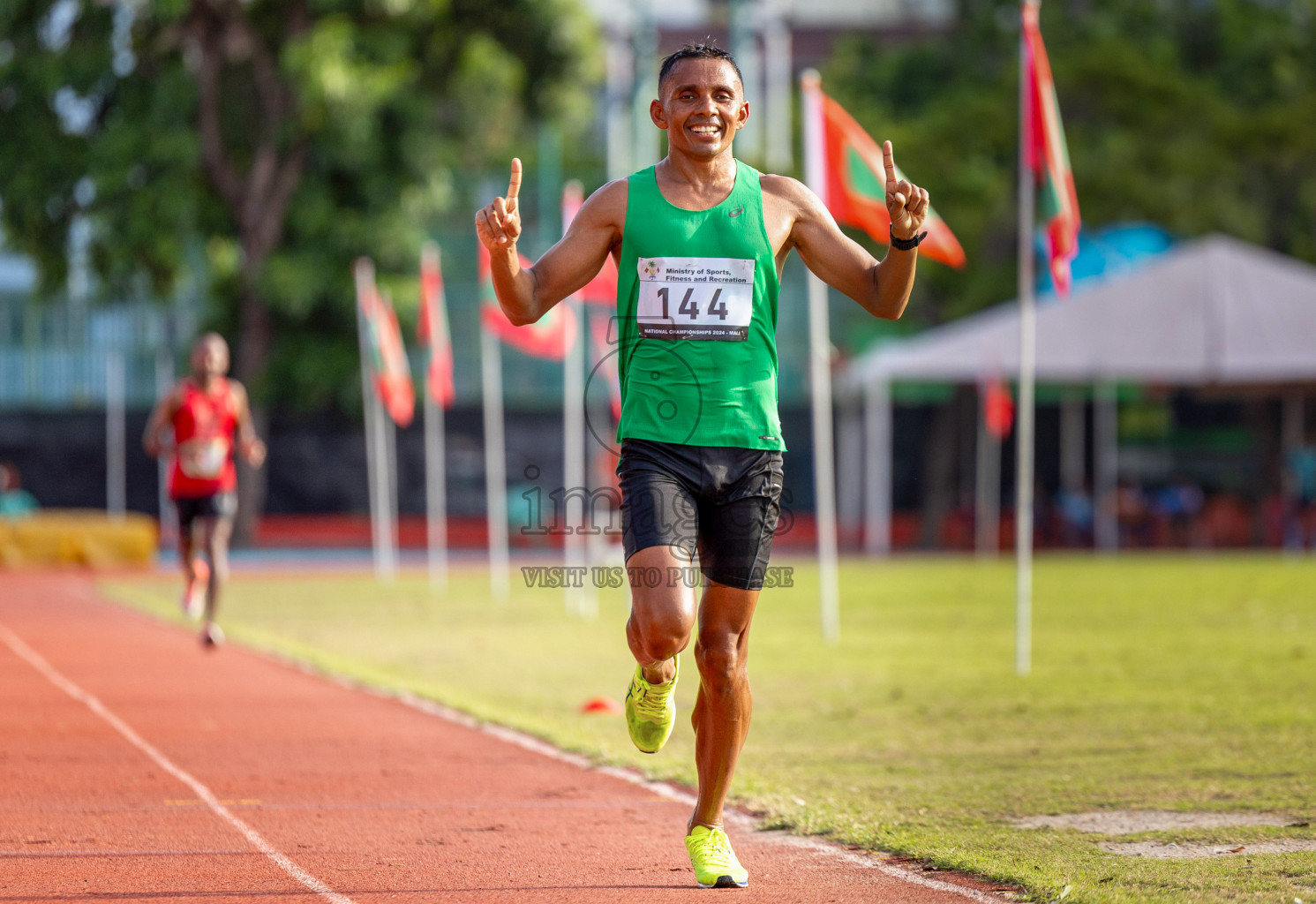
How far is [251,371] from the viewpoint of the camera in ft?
107

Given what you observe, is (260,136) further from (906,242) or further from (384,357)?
(906,242)

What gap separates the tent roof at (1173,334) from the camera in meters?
29.1

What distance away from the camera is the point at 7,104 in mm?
31109

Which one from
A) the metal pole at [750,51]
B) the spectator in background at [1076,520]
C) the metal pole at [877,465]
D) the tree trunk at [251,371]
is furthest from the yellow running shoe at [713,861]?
the metal pole at [750,51]

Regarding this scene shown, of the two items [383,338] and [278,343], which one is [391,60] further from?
[383,338]

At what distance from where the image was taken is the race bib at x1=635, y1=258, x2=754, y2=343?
17.7 feet

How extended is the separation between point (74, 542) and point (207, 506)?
15.9 meters

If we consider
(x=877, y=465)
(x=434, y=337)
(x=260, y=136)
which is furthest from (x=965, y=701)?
(x=260, y=136)

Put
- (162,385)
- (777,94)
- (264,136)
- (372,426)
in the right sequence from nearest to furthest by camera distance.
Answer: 1. (372,426)
2. (264,136)
3. (162,385)
4. (777,94)

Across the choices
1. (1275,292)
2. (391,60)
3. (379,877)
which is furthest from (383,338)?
(379,877)

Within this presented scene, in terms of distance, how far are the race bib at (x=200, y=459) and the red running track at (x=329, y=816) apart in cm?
256

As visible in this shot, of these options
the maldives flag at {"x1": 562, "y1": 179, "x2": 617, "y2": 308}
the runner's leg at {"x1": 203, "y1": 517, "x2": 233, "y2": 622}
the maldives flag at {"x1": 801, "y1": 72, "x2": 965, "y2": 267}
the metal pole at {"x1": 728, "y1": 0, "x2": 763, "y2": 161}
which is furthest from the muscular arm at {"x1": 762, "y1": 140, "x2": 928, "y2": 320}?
the metal pole at {"x1": 728, "y1": 0, "x2": 763, "y2": 161}

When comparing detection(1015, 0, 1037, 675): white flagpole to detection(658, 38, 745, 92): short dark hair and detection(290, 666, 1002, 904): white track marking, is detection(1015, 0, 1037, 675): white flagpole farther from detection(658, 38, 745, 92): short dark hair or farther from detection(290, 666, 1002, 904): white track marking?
detection(658, 38, 745, 92): short dark hair

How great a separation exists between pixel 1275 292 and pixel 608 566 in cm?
1310
